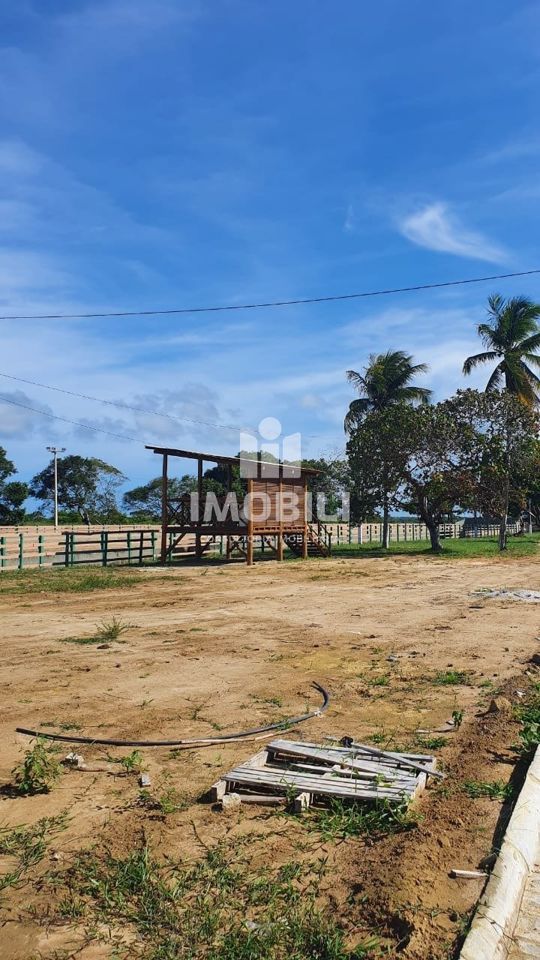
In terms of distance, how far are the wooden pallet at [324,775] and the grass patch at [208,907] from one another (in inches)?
27.9

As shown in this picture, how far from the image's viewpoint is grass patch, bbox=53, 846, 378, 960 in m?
2.87

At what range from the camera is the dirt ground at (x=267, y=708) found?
328 centimetres

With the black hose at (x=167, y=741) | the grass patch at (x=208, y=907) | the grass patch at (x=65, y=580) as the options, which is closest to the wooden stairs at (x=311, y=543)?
the grass patch at (x=65, y=580)

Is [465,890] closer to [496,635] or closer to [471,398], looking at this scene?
[496,635]

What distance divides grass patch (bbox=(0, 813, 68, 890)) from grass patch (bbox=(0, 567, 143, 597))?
521 inches

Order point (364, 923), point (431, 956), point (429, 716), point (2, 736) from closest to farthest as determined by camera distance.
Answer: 1. point (431, 956)
2. point (364, 923)
3. point (2, 736)
4. point (429, 716)

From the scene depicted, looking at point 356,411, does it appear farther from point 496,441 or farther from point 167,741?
point 167,741

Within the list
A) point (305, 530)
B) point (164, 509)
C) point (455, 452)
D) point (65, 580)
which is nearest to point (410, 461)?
point (455, 452)

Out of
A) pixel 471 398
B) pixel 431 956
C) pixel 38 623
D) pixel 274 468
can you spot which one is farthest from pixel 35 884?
pixel 471 398

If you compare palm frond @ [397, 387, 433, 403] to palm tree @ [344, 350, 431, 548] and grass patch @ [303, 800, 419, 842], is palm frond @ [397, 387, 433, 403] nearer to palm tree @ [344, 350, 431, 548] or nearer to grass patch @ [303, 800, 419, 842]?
palm tree @ [344, 350, 431, 548]

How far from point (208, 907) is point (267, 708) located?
11.0 feet

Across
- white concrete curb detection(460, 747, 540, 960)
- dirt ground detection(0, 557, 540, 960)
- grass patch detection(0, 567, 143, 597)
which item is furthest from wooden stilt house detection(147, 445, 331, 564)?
white concrete curb detection(460, 747, 540, 960)

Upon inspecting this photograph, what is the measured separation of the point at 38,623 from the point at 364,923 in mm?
9986

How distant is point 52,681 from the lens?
760cm
